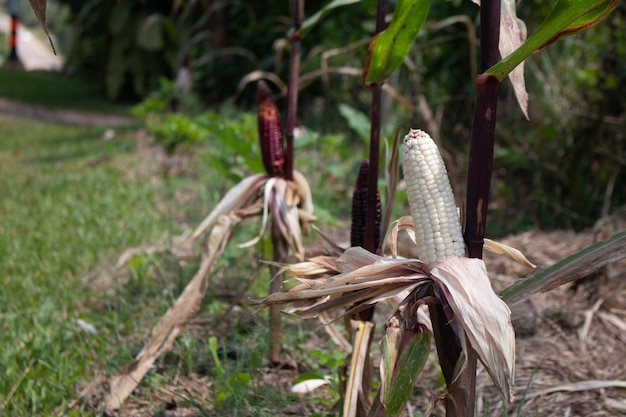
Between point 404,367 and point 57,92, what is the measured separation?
47.9ft

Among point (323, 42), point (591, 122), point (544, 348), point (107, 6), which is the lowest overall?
point (544, 348)

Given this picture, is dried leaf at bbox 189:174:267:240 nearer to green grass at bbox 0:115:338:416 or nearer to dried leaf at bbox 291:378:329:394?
green grass at bbox 0:115:338:416

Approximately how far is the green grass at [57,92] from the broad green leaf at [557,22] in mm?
Result: 11279

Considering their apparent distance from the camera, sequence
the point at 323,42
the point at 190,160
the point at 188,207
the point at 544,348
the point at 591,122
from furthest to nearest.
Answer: the point at 323,42, the point at 190,160, the point at 188,207, the point at 591,122, the point at 544,348

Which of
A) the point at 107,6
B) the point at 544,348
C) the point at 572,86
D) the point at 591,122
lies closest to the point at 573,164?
the point at 591,122

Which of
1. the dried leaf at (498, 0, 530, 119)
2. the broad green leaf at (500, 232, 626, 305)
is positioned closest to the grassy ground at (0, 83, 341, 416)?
the broad green leaf at (500, 232, 626, 305)

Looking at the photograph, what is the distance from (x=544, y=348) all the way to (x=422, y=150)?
1.25m

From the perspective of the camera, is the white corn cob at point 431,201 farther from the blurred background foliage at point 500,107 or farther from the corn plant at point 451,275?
the blurred background foliage at point 500,107

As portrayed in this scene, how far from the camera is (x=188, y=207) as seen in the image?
382 centimetres

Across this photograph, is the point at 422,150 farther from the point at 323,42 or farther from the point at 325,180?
the point at 323,42

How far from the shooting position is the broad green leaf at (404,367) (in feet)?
3.48

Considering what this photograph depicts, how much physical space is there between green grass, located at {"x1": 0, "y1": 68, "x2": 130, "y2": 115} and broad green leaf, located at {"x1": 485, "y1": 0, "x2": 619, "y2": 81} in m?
11.3

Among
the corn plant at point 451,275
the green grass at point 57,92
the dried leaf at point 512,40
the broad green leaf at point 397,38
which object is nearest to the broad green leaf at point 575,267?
the corn plant at point 451,275

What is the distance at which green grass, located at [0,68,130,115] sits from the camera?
12.3 m
